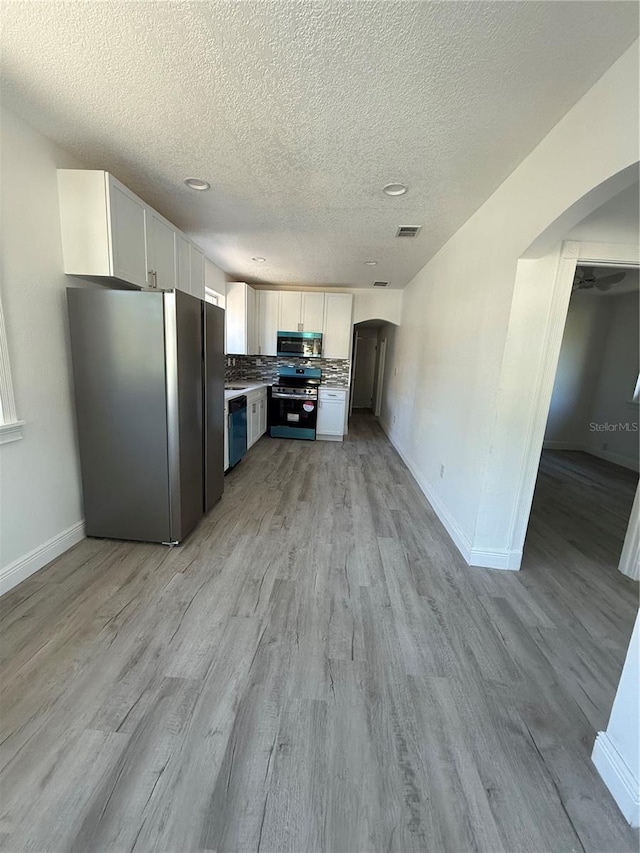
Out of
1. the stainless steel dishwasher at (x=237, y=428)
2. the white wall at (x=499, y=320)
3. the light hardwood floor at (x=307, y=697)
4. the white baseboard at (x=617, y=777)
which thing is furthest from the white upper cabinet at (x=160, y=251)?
the white baseboard at (x=617, y=777)

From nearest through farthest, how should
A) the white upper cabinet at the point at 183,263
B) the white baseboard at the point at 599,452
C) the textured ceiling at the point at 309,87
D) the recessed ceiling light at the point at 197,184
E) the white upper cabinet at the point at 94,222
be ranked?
1. the textured ceiling at the point at 309,87
2. the white upper cabinet at the point at 94,222
3. the recessed ceiling light at the point at 197,184
4. the white upper cabinet at the point at 183,263
5. the white baseboard at the point at 599,452

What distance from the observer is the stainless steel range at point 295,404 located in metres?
5.15

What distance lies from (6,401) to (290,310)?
4.13m

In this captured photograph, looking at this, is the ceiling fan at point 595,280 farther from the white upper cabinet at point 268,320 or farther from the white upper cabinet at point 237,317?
the white upper cabinet at point 237,317

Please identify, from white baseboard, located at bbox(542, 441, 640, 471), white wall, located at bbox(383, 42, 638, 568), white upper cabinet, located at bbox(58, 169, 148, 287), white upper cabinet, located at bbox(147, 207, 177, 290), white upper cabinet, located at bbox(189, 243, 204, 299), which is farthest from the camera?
white baseboard, located at bbox(542, 441, 640, 471)

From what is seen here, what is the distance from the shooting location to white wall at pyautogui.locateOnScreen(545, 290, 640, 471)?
483 centimetres

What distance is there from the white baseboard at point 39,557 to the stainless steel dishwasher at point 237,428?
1588 mm

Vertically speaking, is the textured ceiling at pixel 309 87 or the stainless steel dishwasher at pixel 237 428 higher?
the textured ceiling at pixel 309 87

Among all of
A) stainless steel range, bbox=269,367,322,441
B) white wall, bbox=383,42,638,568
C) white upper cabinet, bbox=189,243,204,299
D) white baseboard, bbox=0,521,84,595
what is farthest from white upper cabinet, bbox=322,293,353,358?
white baseboard, bbox=0,521,84,595

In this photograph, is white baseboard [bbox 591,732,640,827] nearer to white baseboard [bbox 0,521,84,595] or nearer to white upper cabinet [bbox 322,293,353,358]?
white baseboard [bbox 0,521,84,595]

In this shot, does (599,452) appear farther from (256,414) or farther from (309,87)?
(309,87)

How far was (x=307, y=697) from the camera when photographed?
4.35 ft

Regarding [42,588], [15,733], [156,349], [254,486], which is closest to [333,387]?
[254,486]

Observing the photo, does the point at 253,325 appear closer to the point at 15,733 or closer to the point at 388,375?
the point at 388,375
